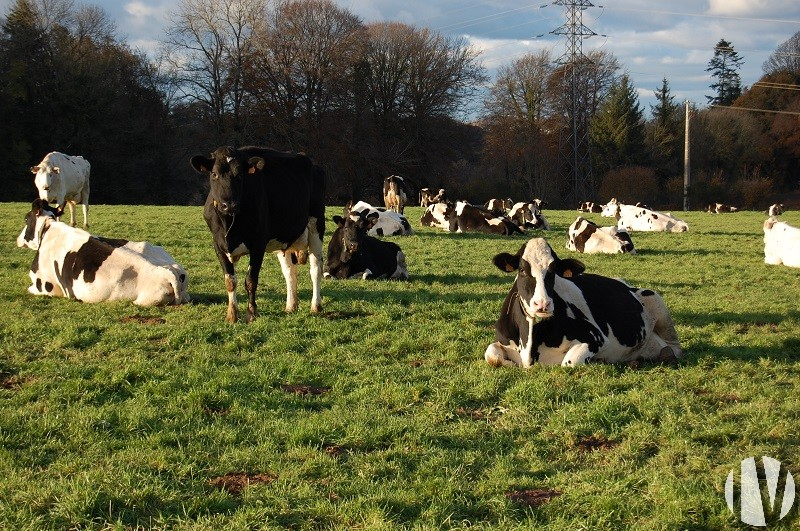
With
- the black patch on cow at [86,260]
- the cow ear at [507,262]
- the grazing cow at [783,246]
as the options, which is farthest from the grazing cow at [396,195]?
the cow ear at [507,262]

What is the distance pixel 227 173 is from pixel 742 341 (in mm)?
6452

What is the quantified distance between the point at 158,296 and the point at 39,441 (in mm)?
5260

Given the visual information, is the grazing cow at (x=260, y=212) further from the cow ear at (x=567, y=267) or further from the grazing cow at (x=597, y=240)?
the grazing cow at (x=597, y=240)

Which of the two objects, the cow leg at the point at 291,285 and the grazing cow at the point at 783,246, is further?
the grazing cow at the point at 783,246

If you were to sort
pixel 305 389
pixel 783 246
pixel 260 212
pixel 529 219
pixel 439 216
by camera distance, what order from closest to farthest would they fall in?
pixel 305 389, pixel 260 212, pixel 783 246, pixel 439 216, pixel 529 219

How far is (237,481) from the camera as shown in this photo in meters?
4.76

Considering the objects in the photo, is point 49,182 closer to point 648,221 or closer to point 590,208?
point 648,221

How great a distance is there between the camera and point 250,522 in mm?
4176

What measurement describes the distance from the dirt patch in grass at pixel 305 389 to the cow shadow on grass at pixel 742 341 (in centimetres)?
382

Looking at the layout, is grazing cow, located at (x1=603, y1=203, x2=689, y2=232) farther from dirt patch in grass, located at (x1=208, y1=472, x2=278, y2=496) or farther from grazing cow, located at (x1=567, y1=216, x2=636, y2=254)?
dirt patch in grass, located at (x1=208, y1=472, x2=278, y2=496)

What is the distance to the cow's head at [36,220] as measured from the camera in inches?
562

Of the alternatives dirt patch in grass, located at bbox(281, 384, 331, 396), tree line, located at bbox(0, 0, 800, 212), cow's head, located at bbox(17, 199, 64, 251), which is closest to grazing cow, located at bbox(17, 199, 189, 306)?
cow's head, located at bbox(17, 199, 64, 251)

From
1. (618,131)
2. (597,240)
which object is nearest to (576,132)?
(618,131)

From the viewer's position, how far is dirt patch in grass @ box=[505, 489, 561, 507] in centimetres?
453
